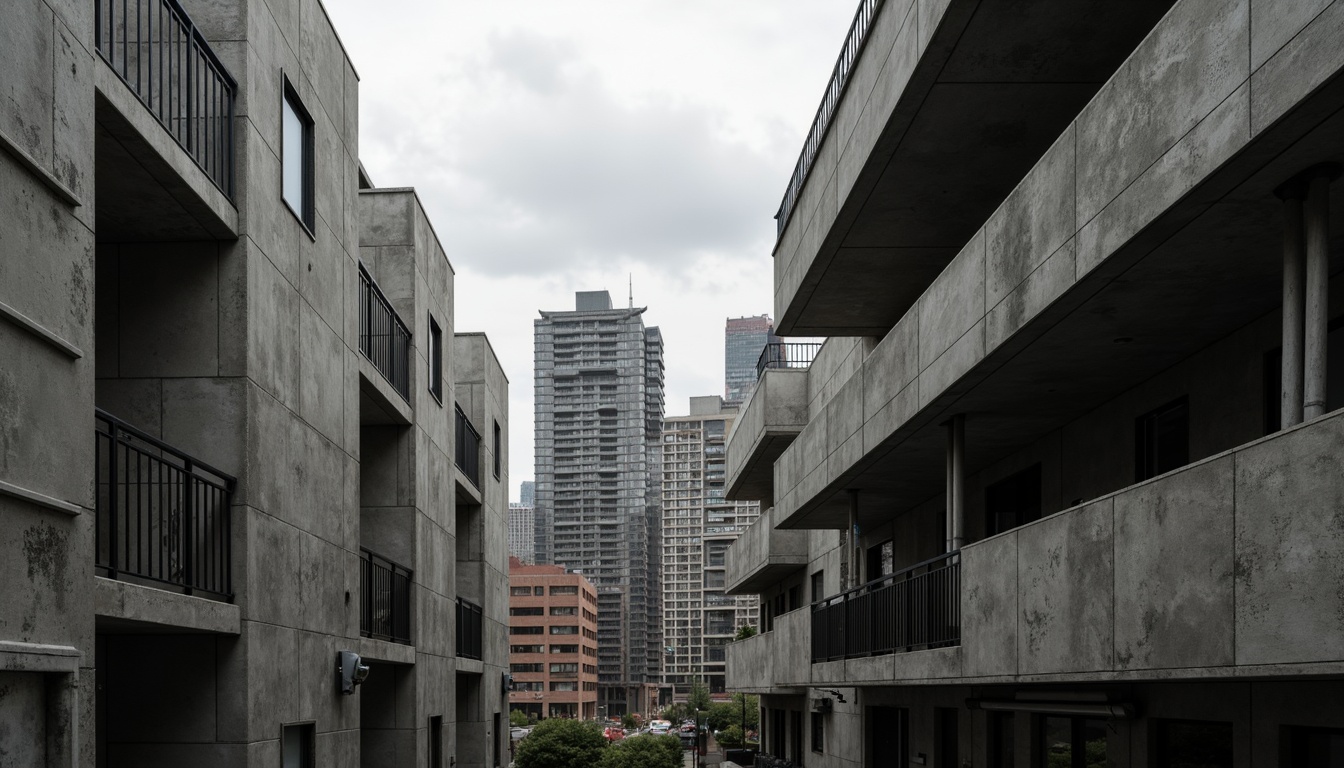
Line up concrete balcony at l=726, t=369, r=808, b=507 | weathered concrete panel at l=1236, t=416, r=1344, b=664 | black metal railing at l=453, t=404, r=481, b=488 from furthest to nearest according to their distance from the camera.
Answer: concrete balcony at l=726, t=369, r=808, b=507 → black metal railing at l=453, t=404, r=481, b=488 → weathered concrete panel at l=1236, t=416, r=1344, b=664

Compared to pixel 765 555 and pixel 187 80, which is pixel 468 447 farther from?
pixel 187 80

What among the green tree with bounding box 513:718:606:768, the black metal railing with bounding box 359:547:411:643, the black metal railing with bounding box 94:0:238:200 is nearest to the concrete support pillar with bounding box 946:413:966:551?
the black metal railing with bounding box 359:547:411:643

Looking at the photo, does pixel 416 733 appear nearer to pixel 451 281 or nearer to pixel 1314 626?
pixel 451 281

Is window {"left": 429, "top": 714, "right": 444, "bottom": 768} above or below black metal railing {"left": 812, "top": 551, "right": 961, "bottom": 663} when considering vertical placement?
below

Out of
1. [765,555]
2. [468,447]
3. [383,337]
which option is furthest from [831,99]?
[765,555]

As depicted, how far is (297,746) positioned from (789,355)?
2018 centimetres

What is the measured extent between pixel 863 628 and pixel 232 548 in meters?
10.5

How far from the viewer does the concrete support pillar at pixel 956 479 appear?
1623cm

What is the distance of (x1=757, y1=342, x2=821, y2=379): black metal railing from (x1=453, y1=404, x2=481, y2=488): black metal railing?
7.16 meters

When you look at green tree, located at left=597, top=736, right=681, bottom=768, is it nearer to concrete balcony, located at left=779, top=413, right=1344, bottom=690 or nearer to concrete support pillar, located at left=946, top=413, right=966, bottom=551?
concrete support pillar, located at left=946, top=413, right=966, bottom=551

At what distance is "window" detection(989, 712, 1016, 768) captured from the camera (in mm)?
18391

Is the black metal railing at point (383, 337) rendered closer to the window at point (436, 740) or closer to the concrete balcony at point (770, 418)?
the window at point (436, 740)

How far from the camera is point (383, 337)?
20688 millimetres

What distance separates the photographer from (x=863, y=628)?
785 inches
